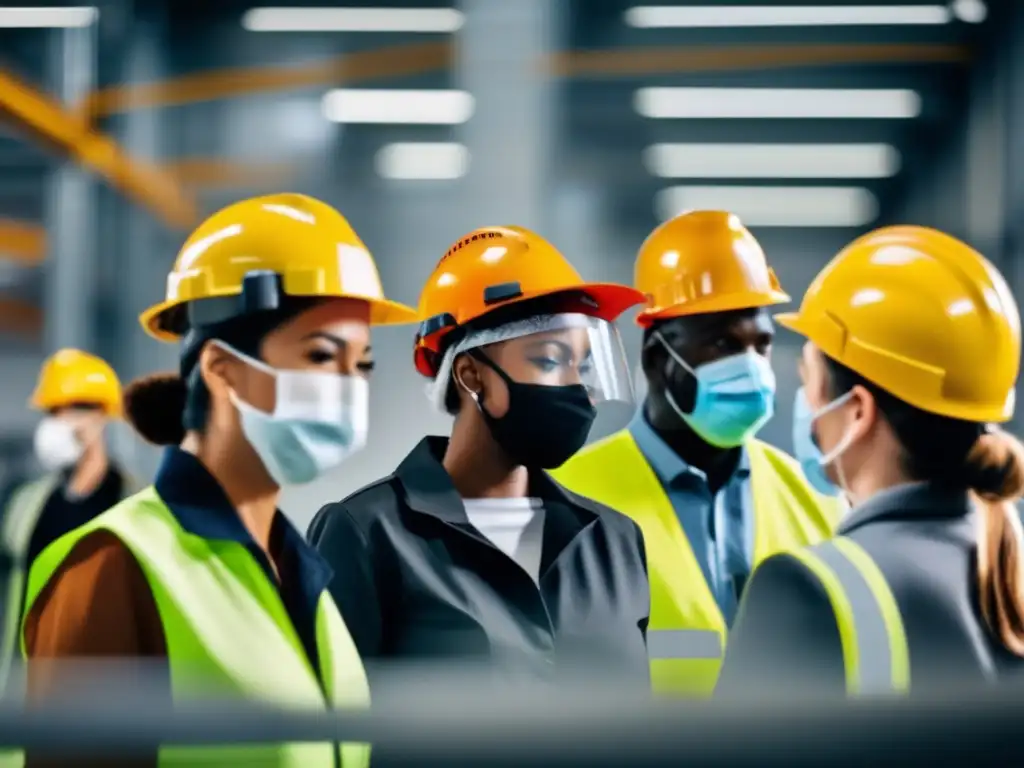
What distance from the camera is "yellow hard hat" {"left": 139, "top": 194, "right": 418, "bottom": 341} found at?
1.56 metres

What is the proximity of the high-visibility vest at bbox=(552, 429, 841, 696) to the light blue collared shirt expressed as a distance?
0.01 metres

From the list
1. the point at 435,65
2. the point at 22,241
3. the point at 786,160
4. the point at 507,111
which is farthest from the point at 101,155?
the point at 786,160

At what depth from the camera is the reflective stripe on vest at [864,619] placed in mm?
1276

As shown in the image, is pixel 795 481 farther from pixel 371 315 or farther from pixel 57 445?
pixel 57 445

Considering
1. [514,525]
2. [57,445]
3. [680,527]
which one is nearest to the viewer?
[514,525]

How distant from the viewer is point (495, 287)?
1862 millimetres

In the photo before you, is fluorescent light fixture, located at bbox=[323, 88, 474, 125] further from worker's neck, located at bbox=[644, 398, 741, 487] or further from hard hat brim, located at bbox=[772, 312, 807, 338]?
hard hat brim, located at bbox=[772, 312, 807, 338]

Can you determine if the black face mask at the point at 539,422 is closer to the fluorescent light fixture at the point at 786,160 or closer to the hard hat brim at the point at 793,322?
the hard hat brim at the point at 793,322

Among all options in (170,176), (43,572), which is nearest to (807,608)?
(43,572)

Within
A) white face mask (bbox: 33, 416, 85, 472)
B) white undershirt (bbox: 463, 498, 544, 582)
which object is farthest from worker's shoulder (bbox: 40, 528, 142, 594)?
white face mask (bbox: 33, 416, 85, 472)

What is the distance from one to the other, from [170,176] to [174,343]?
4.88 meters

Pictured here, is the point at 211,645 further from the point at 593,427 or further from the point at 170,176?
the point at 170,176

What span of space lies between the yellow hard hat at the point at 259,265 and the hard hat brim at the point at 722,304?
768 mm

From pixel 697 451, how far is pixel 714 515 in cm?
15
